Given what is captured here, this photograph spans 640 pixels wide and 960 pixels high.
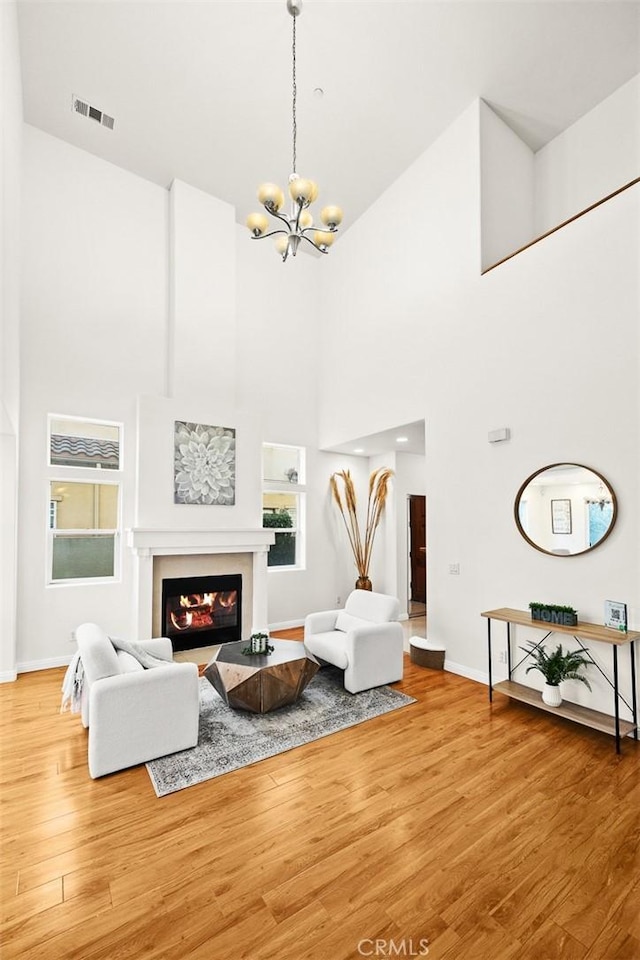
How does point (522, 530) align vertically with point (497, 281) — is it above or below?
below

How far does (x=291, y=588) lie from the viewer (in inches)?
253

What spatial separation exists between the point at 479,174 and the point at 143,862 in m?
A: 5.86

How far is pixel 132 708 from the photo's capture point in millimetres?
2746

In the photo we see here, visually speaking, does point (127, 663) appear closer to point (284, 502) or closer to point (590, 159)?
point (284, 502)

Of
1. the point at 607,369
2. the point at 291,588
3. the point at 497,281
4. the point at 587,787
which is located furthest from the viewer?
the point at 291,588

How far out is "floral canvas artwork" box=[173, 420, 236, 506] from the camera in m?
5.15

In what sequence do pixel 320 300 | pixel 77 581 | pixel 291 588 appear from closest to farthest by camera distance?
1. pixel 77 581
2. pixel 291 588
3. pixel 320 300

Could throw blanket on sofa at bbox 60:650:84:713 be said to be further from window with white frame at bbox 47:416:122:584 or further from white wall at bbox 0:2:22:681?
window with white frame at bbox 47:416:122:584

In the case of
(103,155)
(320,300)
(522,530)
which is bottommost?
(522,530)

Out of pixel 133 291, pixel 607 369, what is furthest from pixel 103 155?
pixel 607 369

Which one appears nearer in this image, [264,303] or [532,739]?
[532,739]

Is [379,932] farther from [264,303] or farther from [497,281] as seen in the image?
[264,303]

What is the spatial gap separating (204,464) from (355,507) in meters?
2.62

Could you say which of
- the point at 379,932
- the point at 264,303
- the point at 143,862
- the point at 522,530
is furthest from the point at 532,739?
the point at 264,303
